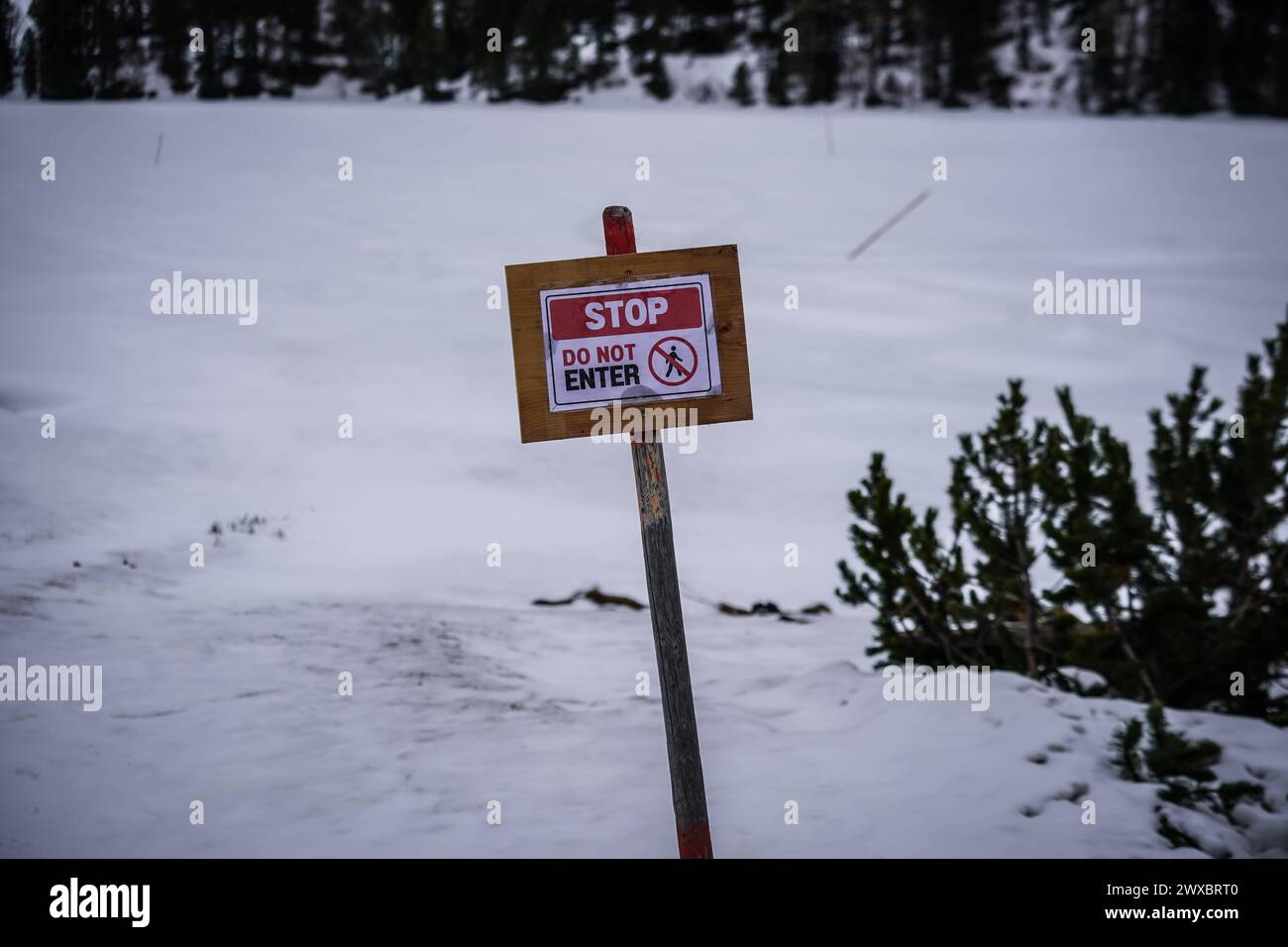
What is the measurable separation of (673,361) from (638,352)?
4.3 inches

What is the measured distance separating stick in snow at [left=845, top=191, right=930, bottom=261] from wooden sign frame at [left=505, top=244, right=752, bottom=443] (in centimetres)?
2020

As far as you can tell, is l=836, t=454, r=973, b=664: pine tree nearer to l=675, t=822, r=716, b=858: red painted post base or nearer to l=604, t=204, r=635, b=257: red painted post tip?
l=675, t=822, r=716, b=858: red painted post base

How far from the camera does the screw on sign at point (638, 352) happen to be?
2775mm

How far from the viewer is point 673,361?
2787mm

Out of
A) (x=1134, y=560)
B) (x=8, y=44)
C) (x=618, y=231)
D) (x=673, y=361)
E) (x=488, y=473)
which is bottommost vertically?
(x=488, y=473)

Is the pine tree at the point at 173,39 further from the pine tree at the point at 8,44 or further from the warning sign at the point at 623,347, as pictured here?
the warning sign at the point at 623,347

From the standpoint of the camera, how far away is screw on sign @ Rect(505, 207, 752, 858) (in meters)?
2.78

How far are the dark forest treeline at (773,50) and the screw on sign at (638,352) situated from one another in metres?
28.9

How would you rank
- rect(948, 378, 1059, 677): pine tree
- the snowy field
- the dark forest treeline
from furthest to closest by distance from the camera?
the dark forest treeline < rect(948, 378, 1059, 677): pine tree < the snowy field

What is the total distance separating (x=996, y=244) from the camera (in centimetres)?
2298

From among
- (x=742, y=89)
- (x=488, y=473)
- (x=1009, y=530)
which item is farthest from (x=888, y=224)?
(x=1009, y=530)

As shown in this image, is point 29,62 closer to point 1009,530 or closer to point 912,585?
point 912,585

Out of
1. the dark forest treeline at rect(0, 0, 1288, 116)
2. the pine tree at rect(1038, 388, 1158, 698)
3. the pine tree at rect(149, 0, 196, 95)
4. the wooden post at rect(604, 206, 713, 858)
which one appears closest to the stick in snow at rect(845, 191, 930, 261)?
the dark forest treeline at rect(0, 0, 1288, 116)

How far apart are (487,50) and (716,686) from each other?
114 ft
